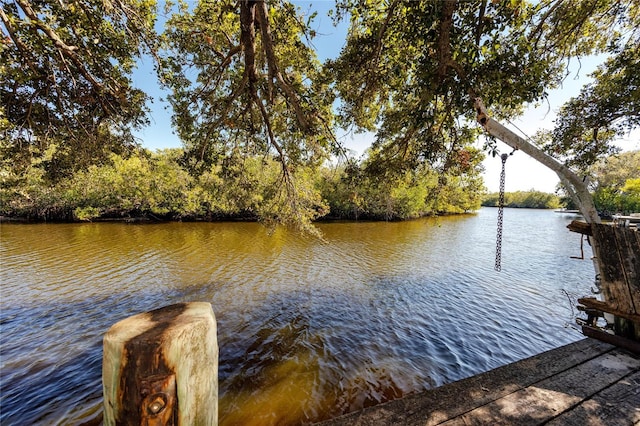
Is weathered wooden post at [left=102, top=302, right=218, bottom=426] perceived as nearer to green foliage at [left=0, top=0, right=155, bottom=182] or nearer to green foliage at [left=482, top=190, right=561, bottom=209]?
green foliage at [left=0, top=0, right=155, bottom=182]

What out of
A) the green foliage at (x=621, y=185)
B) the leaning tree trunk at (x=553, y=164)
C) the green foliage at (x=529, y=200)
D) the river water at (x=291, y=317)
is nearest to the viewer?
the leaning tree trunk at (x=553, y=164)

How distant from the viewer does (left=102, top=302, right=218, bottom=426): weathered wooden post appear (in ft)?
3.93

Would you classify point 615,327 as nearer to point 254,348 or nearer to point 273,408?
point 273,408

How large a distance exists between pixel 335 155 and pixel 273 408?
526 cm

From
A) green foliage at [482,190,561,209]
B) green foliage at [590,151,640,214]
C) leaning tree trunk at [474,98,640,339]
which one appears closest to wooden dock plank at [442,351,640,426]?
leaning tree trunk at [474,98,640,339]

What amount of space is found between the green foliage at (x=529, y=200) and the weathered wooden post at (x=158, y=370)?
123 m

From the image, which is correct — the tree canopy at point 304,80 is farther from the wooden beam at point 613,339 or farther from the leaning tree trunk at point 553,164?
the wooden beam at point 613,339

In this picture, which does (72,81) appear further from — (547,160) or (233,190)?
(547,160)

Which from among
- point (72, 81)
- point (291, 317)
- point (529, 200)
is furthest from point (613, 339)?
point (529, 200)

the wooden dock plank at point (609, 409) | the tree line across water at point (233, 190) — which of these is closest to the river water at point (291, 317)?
the wooden dock plank at point (609, 409)

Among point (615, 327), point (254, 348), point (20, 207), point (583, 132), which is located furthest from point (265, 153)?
point (20, 207)

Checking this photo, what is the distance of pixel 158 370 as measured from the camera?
4.03 ft

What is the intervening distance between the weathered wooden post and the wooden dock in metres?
1.53

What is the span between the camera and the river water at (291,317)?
4.92 meters
